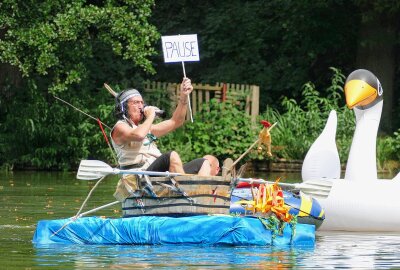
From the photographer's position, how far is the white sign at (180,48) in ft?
50.4

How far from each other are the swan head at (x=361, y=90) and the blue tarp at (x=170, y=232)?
3.17m

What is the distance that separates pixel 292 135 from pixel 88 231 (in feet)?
49.3

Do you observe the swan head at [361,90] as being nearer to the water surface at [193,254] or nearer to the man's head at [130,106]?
the water surface at [193,254]

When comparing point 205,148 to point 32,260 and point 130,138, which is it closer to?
point 130,138

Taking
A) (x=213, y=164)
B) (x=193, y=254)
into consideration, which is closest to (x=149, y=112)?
(x=213, y=164)

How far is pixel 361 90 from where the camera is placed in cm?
1656

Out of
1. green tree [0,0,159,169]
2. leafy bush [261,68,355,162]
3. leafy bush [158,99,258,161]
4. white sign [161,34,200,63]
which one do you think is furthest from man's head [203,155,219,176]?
leafy bush [261,68,355,162]

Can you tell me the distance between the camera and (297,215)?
15.0 metres

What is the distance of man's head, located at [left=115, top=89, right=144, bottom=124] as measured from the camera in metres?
14.2

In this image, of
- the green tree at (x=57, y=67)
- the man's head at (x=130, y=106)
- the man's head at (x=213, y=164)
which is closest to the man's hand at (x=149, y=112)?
the man's head at (x=130, y=106)

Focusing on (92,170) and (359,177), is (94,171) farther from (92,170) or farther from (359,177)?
(359,177)

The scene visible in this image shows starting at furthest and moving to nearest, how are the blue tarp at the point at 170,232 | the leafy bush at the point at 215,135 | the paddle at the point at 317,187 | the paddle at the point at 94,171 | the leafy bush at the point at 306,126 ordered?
the leafy bush at the point at 306,126, the leafy bush at the point at 215,135, the paddle at the point at 317,187, the paddle at the point at 94,171, the blue tarp at the point at 170,232

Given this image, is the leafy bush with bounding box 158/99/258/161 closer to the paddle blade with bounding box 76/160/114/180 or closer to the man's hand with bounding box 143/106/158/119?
the man's hand with bounding box 143/106/158/119

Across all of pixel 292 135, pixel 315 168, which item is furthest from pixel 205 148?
pixel 315 168
